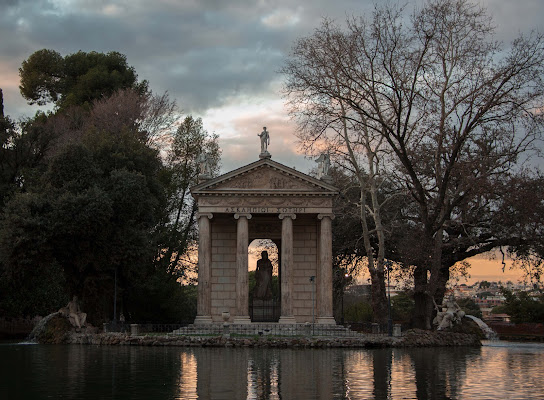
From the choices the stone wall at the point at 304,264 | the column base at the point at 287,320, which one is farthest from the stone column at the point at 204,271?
the stone wall at the point at 304,264

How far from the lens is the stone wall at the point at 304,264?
4812 centimetres

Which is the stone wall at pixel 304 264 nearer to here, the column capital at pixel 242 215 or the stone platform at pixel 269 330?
the stone platform at pixel 269 330

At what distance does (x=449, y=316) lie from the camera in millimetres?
42188

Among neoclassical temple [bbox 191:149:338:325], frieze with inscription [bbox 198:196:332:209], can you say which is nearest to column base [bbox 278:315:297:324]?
neoclassical temple [bbox 191:149:338:325]

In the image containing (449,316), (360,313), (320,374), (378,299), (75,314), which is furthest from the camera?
(360,313)

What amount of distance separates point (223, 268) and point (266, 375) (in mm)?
27017

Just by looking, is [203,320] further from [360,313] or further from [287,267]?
[360,313]

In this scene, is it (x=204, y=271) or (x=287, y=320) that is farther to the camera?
(x=204, y=271)

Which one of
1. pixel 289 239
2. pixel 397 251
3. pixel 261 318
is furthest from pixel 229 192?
pixel 397 251

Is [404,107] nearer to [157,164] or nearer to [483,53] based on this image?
[483,53]

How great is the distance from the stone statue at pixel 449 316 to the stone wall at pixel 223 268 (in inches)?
524

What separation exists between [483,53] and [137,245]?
24.0 meters

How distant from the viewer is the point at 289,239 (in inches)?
1826

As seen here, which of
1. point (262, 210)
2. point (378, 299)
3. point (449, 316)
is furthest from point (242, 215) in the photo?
point (449, 316)
